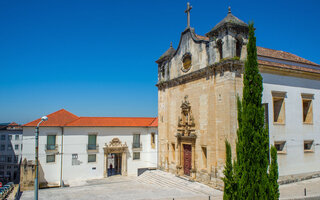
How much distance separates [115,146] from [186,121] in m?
10.2

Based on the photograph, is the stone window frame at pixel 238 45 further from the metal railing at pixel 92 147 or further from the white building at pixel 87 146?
the metal railing at pixel 92 147

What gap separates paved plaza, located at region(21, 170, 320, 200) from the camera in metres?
16.0

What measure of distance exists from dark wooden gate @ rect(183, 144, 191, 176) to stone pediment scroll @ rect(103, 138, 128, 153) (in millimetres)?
8876

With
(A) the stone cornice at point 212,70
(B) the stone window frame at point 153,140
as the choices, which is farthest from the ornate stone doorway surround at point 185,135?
(B) the stone window frame at point 153,140

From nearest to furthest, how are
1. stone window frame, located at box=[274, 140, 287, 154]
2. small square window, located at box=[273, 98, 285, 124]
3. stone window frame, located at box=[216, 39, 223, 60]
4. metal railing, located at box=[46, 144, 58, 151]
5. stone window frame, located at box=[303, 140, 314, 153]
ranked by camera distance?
stone window frame, located at box=[216, 39, 223, 60] < stone window frame, located at box=[274, 140, 287, 154] < small square window, located at box=[273, 98, 285, 124] < stone window frame, located at box=[303, 140, 314, 153] < metal railing, located at box=[46, 144, 58, 151]

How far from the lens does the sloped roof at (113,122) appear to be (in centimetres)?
2731

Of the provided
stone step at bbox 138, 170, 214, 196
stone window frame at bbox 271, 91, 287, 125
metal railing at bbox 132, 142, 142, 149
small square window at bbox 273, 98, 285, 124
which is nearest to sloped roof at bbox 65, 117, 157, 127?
metal railing at bbox 132, 142, 142, 149

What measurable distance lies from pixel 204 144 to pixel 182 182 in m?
3.36

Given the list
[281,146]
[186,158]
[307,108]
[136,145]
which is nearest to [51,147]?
[136,145]

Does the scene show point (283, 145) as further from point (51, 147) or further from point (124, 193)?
point (51, 147)

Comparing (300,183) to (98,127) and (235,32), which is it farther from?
(98,127)

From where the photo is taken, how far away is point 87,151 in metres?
26.5

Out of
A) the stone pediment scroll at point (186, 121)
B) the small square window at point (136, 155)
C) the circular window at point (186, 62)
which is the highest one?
the circular window at point (186, 62)

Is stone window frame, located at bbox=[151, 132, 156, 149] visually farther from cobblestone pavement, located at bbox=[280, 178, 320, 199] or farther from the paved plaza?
cobblestone pavement, located at bbox=[280, 178, 320, 199]
